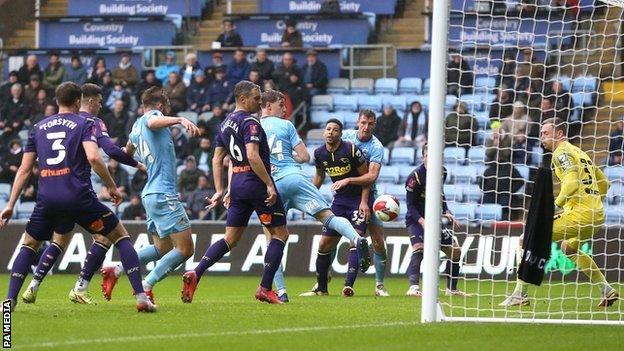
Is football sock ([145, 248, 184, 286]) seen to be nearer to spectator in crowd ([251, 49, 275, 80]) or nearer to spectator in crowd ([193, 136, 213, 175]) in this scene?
spectator in crowd ([193, 136, 213, 175])

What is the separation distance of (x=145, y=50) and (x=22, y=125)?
3.08 m

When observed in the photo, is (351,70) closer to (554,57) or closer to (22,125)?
(554,57)

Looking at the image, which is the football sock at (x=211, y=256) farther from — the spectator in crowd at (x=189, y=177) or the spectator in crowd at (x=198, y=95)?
the spectator in crowd at (x=198, y=95)

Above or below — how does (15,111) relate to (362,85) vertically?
below

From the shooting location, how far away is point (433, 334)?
10078mm

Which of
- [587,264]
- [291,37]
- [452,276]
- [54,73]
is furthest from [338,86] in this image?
[587,264]

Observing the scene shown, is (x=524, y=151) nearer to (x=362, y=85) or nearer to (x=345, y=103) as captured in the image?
(x=345, y=103)

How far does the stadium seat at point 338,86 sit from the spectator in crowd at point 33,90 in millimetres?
5822

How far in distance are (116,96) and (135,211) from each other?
136 inches

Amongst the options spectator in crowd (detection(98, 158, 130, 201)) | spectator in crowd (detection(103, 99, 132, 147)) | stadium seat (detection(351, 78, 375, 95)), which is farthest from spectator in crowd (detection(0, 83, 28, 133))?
stadium seat (detection(351, 78, 375, 95))

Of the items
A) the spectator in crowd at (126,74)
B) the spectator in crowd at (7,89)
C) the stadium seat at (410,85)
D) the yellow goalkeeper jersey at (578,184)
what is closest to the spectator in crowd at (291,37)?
the stadium seat at (410,85)

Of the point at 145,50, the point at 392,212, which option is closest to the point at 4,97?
the point at 145,50

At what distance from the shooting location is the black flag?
36.8ft

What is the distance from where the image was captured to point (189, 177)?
78.5ft
